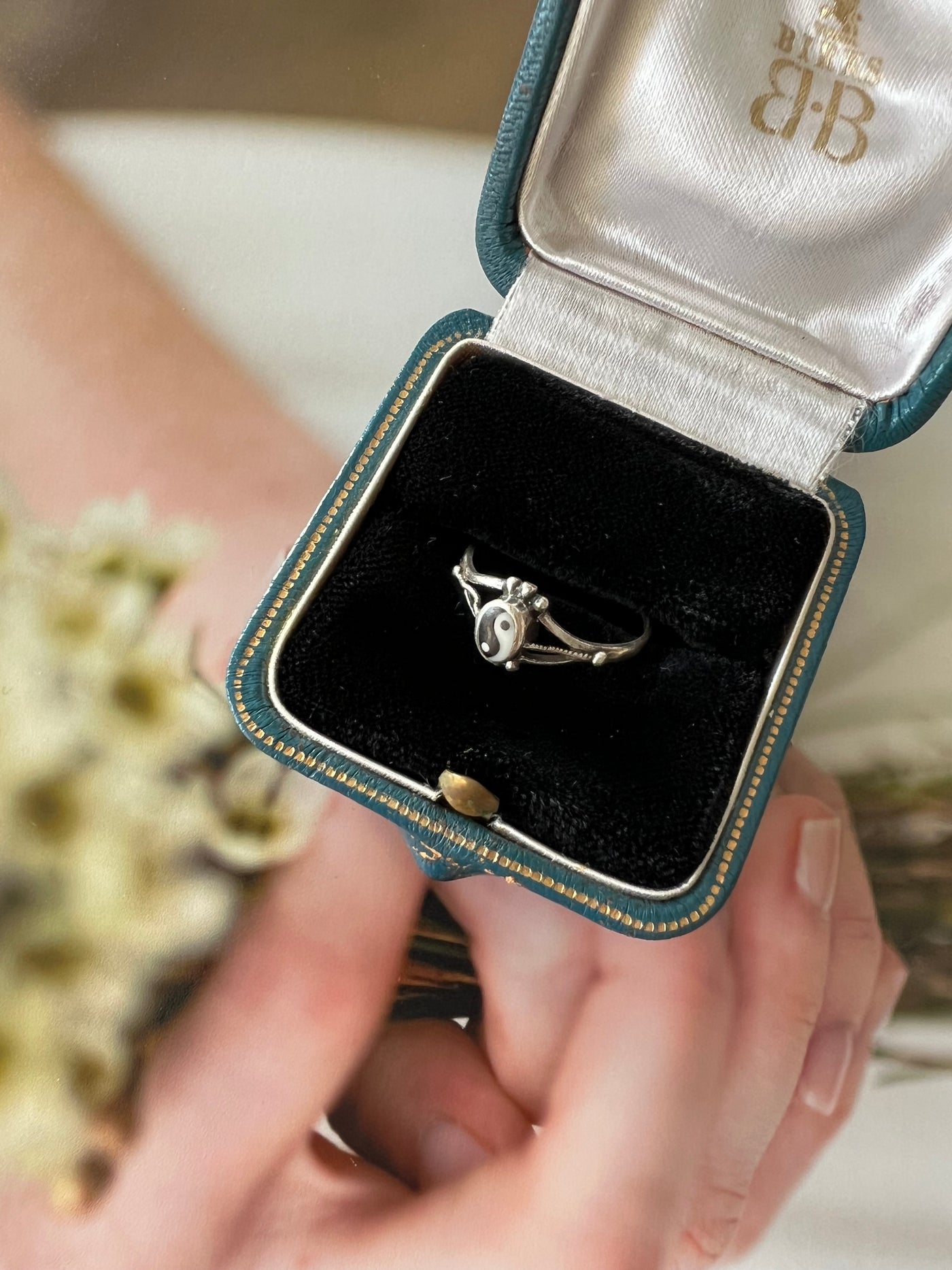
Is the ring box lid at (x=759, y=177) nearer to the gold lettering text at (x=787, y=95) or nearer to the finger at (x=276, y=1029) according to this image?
the gold lettering text at (x=787, y=95)

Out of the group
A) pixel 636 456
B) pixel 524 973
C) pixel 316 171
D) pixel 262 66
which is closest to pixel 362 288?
pixel 316 171

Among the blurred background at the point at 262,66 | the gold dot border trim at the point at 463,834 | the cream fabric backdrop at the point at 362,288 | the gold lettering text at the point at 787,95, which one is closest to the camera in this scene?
the gold dot border trim at the point at 463,834

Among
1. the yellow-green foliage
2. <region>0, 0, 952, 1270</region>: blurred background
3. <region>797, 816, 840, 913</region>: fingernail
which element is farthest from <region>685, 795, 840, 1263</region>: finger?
the yellow-green foliage

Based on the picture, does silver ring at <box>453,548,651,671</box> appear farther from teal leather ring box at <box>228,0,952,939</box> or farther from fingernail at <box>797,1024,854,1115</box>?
fingernail at <box>797,1024,854,1115</box>

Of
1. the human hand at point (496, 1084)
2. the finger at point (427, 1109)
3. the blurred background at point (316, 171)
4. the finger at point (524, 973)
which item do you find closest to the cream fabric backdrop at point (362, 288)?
the blurred background at point (316, 171)

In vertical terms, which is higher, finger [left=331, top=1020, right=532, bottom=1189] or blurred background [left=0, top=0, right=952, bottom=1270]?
blurred background [left=0, top=0, right=952, bottom=1270]

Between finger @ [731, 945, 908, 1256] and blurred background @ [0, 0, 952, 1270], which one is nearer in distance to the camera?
Answer: finger @ [731, 945, 908, 1256]

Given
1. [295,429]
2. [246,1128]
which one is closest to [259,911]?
[246,1128]

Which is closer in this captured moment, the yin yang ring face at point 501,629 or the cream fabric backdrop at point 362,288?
the yin yang ring face at point 501,629
